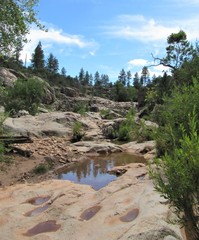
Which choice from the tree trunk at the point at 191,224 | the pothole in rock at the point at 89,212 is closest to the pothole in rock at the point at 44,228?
the pothole in rock at the point at 89,212

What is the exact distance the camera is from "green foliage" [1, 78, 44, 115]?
122 ft

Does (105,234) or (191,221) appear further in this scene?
(105,234)

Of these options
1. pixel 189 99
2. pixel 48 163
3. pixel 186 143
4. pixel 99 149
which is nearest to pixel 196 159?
pixel 186 143

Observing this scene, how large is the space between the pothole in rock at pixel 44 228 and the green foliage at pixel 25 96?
1216 inches

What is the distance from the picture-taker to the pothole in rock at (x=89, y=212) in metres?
6.70

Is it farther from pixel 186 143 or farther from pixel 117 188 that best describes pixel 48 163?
pixel 186 143

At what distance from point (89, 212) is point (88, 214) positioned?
0.11 meters

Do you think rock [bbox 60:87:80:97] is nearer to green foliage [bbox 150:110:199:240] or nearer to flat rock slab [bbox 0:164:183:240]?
flat rock slab [bbox 0:164:183:240]

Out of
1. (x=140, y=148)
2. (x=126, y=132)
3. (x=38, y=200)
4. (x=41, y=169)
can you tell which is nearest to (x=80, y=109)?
(x=126, y=132)

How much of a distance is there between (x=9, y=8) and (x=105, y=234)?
232 inches

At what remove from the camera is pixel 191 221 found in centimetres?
432

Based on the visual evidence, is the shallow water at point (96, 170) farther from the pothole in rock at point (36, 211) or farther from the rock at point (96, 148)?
the pothole in rock at point (36, 211)

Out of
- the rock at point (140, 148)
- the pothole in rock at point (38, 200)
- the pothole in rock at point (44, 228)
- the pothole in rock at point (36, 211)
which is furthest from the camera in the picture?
the rock at point (140, 148)

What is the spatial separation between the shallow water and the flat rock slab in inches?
106
